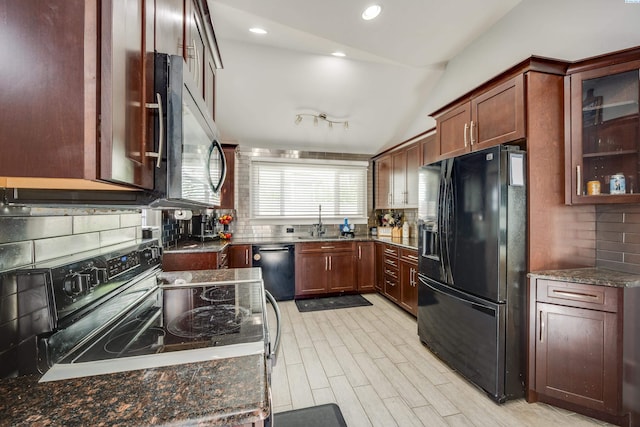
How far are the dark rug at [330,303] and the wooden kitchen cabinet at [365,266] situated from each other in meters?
0.21

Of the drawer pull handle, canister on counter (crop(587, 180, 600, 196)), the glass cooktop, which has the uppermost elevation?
canister on counter (crop(587, 180, 600, 196))

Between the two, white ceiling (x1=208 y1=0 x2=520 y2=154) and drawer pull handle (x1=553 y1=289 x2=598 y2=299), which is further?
white ceiling (x1=208 y1=0 x2=520 y2=154)

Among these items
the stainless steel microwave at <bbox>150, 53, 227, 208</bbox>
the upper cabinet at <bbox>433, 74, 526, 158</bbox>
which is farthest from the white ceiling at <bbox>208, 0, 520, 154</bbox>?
the stainless steel microwave at <bbox>150, 53, 227, 208</bbox>

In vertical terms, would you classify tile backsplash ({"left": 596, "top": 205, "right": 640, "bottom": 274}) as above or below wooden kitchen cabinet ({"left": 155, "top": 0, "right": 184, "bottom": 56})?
below

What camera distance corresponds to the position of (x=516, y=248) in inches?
75.2

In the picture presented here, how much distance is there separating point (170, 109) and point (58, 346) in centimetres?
70

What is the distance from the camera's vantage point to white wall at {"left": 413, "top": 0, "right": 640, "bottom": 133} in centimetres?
186

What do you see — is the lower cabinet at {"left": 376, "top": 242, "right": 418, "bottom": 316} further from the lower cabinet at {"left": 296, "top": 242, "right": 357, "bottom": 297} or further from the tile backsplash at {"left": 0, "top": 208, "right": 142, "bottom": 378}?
the tile backsplash at {"left": 0, "top": 208, "right": 142, "bottom": 378}

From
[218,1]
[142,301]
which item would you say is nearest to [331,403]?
[142,301]

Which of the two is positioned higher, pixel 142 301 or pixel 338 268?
pixel 142 301

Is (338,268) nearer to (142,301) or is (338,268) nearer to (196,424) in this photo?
(142,301)

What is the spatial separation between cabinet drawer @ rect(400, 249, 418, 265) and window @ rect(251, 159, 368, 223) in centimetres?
146

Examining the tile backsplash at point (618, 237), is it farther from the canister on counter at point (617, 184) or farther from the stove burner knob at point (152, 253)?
the stove burner knob at point (152, 253)

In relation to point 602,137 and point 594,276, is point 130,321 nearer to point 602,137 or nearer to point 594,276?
point 594,276
